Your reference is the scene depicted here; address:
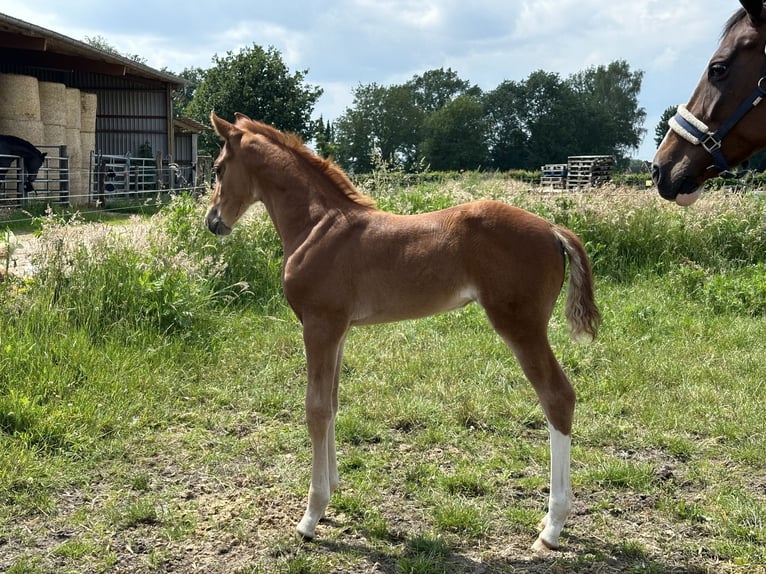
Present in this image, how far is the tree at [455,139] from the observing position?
70.0m

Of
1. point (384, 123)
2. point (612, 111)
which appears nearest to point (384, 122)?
point (384, 123)

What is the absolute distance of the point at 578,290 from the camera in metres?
2.95

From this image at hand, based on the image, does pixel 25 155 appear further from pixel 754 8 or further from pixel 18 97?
pixel 754 8

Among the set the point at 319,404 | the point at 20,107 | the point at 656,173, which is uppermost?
the point at 20,107

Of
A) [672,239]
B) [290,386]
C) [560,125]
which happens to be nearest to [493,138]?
[560,125]

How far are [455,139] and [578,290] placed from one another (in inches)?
2785

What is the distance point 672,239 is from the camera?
28.4 feet

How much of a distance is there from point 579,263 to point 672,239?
6556mm

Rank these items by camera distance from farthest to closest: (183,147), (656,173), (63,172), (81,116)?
(183,147), (81,116), (63,172), (656,173)

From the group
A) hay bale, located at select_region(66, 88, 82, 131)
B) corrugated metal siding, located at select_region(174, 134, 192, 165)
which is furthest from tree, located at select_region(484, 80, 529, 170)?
hay bale, located at select_region(66, 88, 82, 131)

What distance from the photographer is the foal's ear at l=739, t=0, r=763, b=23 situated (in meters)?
2.52

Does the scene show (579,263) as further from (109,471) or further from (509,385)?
(109,471)

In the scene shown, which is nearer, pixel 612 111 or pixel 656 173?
pixel 656 173

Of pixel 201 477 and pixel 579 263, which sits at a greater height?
pixel 579 263
